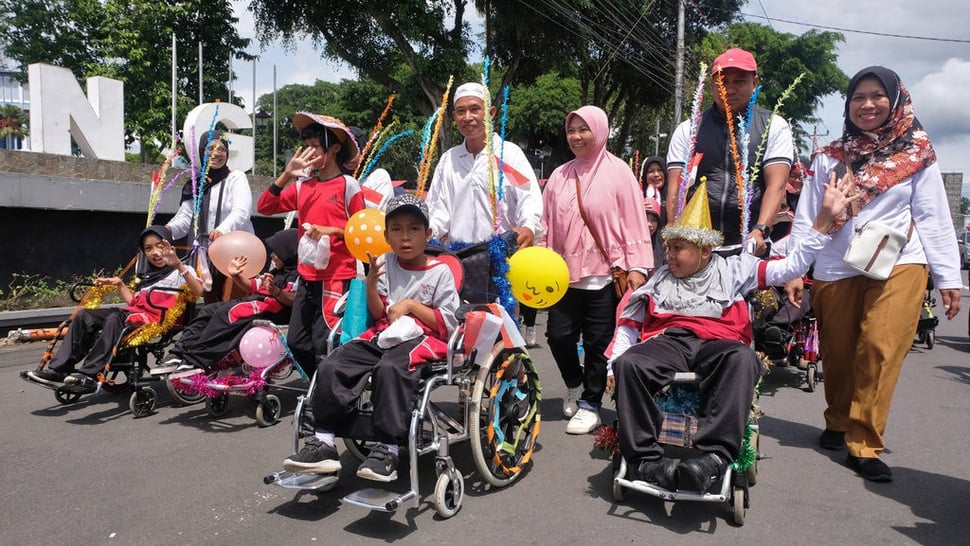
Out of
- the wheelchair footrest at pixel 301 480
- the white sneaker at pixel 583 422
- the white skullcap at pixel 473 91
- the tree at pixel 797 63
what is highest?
the tree at pixel 797 63

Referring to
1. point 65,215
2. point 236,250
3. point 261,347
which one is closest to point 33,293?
point 65,215

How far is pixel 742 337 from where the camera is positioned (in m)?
3.83

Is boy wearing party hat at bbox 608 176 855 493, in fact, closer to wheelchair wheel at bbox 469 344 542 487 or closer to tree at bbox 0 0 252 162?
wheelchair wheel at bbox 469 344 542 487

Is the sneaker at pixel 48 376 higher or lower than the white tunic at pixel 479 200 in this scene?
lower

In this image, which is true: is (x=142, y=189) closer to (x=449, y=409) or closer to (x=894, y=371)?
(x=449, y=409)

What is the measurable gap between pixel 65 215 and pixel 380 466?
8105 mm

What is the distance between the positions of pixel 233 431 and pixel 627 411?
293cm

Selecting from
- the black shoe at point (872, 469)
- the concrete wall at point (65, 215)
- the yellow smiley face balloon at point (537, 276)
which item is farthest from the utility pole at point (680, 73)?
the yellow smiley face balloon at point (537, 276)

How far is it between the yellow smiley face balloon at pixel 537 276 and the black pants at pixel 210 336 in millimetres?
2301

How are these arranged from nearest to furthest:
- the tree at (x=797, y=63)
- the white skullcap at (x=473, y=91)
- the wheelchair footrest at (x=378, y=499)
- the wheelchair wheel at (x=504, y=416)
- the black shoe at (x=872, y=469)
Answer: the wheelchair footrest at (x=378, y=499), the wheelchair wheel at (x=504, y=416), the black shoe at (x=872, y=469), the white skullcap at (x=473, y=91), the tree at (x=797, y=63)

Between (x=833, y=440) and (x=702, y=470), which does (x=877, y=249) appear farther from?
(x=702, y=470)

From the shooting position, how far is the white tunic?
4566 mm

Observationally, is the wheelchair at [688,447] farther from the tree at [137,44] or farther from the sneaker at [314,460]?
the tree at [137,44]

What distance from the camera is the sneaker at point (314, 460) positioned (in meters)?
3.31
